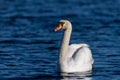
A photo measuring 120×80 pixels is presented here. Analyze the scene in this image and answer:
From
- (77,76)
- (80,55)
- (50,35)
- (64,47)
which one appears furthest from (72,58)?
(50,35)

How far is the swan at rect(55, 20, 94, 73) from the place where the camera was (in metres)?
18.3

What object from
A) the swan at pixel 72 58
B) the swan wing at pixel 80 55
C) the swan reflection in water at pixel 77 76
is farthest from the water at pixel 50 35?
the swan wing at pixel 80 55

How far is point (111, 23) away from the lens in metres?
28.8

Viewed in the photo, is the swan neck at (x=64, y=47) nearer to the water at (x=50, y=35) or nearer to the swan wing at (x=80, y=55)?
the swan wing at (x=80, y=55)

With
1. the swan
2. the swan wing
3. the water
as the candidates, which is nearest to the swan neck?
the swan

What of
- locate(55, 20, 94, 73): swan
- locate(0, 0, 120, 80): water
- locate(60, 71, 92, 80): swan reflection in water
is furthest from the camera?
locate(0, 0, 120, 80): water

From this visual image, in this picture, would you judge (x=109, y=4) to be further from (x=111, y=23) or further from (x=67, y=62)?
(x=67, y=62)

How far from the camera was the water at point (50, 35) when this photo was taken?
727 inches

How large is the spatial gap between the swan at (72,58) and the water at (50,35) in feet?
0.82

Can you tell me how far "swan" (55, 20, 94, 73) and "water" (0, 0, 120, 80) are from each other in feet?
0.82

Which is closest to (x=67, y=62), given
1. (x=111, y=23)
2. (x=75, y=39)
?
(x=75, y=39)

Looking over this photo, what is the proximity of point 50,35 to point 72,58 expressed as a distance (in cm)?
691

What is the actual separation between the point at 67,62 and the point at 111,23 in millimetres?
10732

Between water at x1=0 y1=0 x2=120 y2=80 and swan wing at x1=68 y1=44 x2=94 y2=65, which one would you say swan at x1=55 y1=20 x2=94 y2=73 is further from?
water at x1=0 y1=0 x2=120 y2=80
